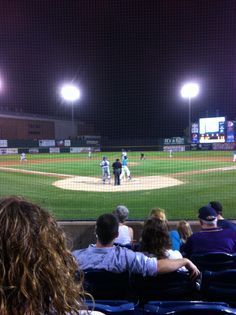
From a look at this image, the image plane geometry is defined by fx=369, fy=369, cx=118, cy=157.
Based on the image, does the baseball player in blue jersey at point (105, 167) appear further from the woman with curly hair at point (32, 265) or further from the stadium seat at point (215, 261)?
the woman with curly hair at point (32, 265)

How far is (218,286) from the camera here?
9.08 ft

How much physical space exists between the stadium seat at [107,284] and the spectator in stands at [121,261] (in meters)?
0.05

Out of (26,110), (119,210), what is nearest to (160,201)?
(119,210)

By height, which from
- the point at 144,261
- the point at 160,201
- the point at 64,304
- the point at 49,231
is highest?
the point at 49,231

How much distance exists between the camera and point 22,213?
108 cm

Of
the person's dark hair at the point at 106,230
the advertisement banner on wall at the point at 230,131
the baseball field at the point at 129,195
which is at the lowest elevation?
the baseball field at the point at 129,195

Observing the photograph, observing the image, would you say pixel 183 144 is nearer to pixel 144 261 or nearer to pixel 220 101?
pixel 220 101

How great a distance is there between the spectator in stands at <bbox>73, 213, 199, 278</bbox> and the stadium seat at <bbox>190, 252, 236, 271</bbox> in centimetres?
58

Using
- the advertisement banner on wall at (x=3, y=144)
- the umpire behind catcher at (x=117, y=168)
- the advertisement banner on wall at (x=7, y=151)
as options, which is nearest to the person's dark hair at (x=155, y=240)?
the umpire behind catcher at (x=117, y=168)

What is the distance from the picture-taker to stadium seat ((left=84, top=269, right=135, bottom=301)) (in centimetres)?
269

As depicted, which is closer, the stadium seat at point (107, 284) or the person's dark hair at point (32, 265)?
the person's dark hair at point (32, 265)

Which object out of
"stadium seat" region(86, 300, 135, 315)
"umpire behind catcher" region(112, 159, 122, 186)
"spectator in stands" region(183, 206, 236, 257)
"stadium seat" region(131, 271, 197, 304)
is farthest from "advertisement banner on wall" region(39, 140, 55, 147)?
"stadium seat" region(86, 300, 135, 315)

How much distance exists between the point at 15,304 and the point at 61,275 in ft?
0.48

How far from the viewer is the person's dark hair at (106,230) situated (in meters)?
3.07
